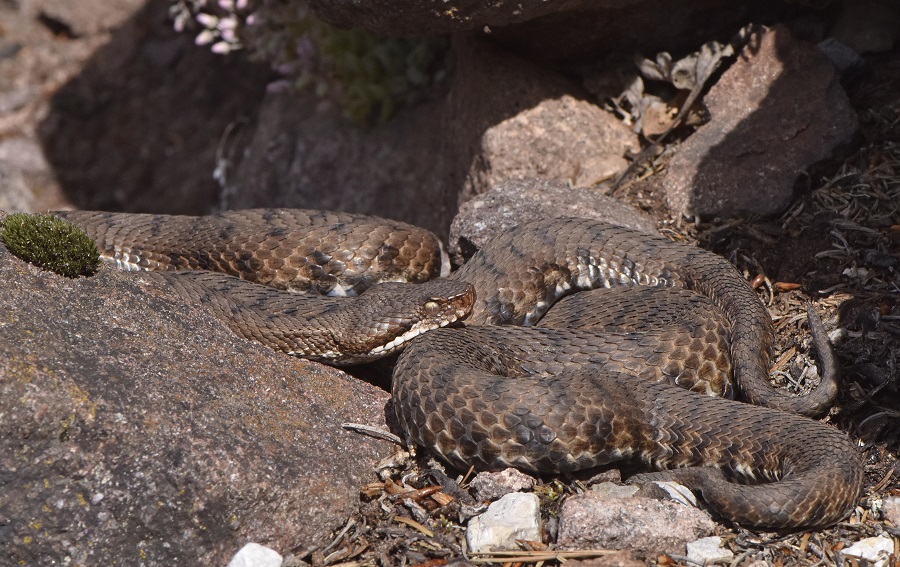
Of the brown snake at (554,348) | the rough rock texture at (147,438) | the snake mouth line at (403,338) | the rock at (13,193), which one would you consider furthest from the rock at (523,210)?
the rock at (13,193)

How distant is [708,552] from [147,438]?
2.67 m

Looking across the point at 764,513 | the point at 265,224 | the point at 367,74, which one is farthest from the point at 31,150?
the point at 764,513

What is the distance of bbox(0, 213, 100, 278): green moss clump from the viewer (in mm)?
5074

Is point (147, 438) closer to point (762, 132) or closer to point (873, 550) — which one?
point (873, 550)

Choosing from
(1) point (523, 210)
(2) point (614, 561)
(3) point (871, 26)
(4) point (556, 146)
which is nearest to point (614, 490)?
(2) point (614, 561)

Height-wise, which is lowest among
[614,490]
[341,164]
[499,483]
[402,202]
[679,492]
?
[499,483]

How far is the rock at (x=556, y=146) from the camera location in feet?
24.7

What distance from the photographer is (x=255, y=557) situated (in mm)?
4293

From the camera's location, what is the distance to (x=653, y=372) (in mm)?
5242

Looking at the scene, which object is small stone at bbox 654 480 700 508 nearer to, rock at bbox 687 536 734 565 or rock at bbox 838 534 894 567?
rock at bbox 687 536 734 565

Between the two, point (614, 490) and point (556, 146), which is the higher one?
point (556, 146)

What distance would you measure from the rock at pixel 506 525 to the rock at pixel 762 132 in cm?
314

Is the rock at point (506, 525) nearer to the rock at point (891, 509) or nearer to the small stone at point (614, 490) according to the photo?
the small stone at point (614, 490)

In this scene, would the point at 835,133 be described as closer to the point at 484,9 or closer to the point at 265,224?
the point at 484,9
